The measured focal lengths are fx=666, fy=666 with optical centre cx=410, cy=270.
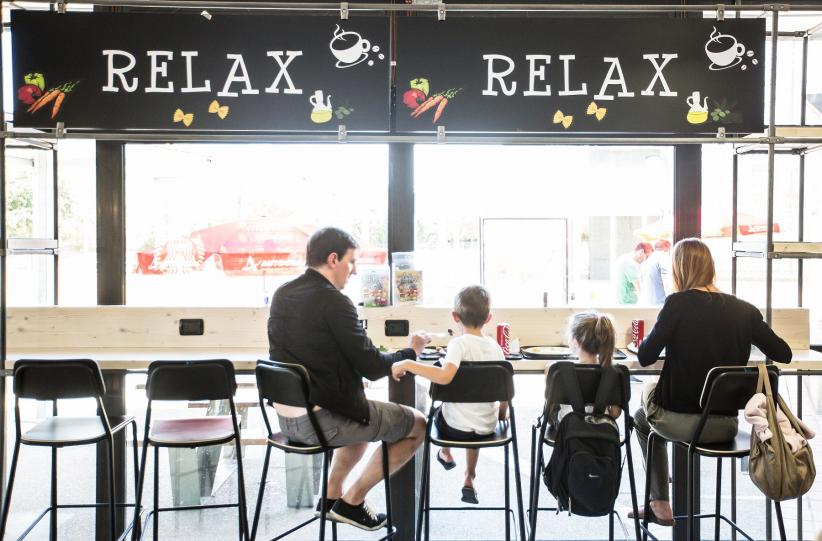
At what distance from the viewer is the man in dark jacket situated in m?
2.44

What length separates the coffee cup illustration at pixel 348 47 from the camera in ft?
10.1

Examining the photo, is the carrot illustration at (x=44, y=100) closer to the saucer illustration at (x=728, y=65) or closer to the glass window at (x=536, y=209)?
the glass window at (x=536, y=209)

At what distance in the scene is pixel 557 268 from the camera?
11.7 ft

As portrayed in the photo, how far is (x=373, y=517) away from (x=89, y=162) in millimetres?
2354

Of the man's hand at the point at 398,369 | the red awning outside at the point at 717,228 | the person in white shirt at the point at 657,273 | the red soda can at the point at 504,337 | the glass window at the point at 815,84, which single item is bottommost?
the man's hand at the point at 398,369

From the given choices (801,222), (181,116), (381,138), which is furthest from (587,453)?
(181,116)

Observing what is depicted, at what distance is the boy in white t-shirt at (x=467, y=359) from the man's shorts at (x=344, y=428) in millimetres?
162

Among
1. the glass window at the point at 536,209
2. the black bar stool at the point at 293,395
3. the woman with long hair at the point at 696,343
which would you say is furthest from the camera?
the glass window at the point at 536,209

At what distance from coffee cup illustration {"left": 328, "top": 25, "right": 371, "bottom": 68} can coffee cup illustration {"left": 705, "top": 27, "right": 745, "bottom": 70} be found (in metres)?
1.60

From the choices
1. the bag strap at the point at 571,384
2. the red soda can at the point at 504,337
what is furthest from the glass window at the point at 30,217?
the bag strap at the point at 571,384

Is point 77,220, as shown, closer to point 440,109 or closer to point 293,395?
point 293,395

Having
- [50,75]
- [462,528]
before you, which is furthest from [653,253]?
[50,75]

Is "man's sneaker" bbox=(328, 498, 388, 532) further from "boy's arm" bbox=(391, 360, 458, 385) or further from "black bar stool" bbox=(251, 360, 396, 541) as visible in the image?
"boy's arm" bbox=(391, 360, 458, 385)

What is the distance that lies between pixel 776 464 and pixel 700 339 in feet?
1.65
